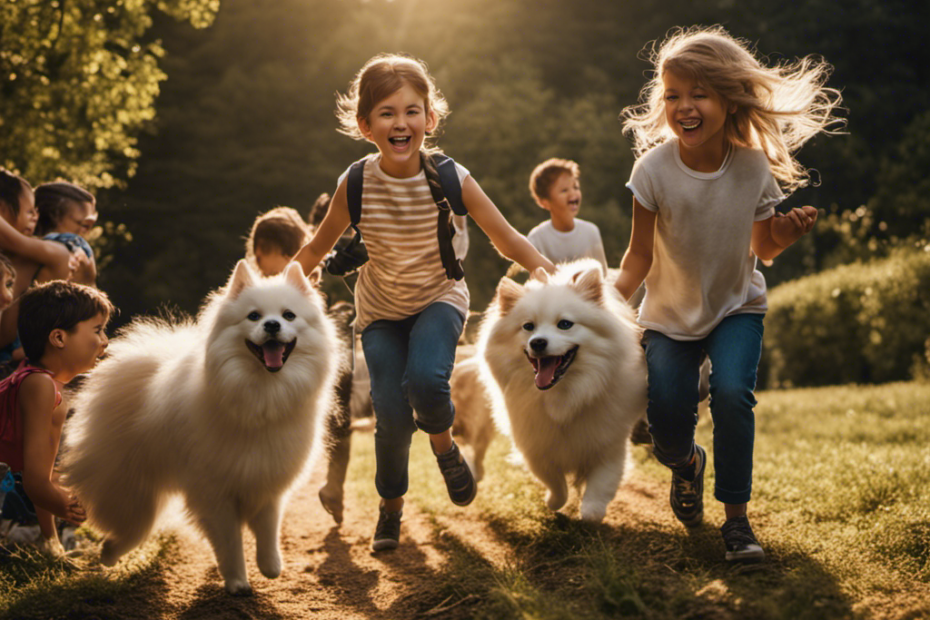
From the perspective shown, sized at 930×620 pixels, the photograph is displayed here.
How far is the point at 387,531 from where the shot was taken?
4555 mm

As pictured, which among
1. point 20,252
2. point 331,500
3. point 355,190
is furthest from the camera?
point 331,500

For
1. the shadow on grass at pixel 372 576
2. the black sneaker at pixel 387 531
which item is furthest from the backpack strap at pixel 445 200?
the shadow on grass at pixel 372 576

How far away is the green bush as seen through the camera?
12938 mm

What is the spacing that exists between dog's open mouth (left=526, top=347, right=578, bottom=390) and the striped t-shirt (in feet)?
1.75

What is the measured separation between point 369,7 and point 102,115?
18.3 meters

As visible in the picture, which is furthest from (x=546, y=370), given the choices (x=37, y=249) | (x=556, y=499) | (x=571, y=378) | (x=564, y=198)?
(x=37, y=249)

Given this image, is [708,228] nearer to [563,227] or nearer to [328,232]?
[328,232]

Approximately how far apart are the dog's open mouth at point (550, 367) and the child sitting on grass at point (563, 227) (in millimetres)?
2277

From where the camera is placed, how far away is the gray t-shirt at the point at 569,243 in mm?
6359

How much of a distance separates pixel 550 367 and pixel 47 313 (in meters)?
2.57

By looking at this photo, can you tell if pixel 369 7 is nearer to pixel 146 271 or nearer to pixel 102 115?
pixel 146 271

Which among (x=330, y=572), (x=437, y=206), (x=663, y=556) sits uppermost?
(x=437, y=206)

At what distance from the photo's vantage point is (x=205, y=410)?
3.66 metres

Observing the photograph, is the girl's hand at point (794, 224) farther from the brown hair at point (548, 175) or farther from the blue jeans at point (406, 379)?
the brown hair at point (548, 175)
